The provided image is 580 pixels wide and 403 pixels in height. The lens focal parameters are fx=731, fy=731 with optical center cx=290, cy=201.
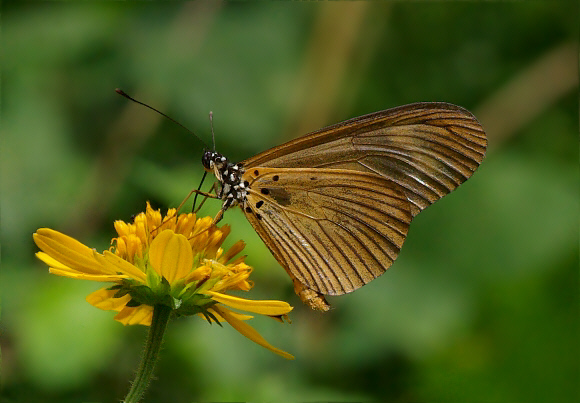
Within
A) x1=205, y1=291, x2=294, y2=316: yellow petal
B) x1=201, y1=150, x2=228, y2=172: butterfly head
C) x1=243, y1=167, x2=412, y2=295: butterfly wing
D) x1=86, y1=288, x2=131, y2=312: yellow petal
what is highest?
x1=201, y1=150, x2=228, y2=172: butterfly head

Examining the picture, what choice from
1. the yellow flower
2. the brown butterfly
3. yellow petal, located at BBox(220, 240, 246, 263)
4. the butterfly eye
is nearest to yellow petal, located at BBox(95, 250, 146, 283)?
the yellow flower

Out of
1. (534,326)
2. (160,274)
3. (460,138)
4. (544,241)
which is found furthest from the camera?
(544,241)

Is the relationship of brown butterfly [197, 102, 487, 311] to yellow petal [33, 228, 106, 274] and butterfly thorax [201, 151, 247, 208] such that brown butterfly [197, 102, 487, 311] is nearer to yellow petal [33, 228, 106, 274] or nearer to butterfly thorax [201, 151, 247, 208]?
butterfly thorax [201, 151, 247, 208]

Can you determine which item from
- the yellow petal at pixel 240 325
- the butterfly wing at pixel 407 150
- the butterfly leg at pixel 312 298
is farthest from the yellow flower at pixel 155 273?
the butterfly wing at pixel 407 150

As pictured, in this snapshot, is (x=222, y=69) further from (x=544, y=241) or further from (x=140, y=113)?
(x=544, y=241)

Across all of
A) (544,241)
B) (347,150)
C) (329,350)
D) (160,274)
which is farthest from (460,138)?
(544,241)

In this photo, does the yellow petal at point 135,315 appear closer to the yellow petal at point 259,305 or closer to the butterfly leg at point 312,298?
the yellow petal at point 259,305
